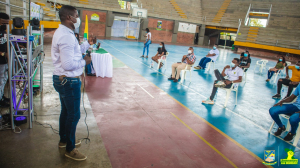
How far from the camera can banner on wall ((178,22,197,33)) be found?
29163 mm

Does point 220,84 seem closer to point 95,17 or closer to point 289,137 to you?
point 289,137

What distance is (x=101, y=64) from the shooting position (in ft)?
24.4

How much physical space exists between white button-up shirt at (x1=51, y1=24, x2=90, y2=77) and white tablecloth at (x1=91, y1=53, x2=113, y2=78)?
4898 mm

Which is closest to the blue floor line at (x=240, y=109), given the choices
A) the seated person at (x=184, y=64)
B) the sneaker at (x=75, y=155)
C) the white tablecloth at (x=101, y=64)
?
the seated person at (x=184, y=64)

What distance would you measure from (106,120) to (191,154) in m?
1.90

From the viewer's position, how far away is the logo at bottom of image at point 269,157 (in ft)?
11.5

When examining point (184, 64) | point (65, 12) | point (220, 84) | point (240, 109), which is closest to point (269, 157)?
point (240, 109)

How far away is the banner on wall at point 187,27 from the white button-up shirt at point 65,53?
28.0 meters

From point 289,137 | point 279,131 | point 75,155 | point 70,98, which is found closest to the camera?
point 70,98

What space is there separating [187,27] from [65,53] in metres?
29.2

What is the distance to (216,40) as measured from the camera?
32281 millimetres

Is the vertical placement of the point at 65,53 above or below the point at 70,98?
above

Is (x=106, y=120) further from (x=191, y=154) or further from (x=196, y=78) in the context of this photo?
(x=196, y=78)

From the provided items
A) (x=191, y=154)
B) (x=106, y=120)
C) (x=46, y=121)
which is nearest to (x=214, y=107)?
(x=191, y=154)
